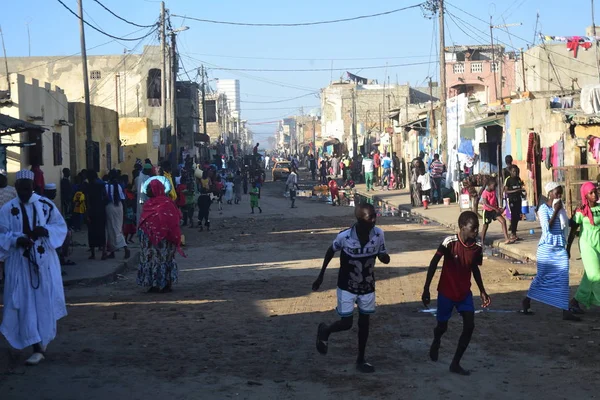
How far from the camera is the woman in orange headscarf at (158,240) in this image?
12.2m

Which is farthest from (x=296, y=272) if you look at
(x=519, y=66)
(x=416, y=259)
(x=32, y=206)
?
(x=519, y=66)

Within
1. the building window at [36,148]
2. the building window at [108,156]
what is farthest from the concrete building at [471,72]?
the building window at [36,148]

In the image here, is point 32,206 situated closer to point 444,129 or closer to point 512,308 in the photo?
point 512,308

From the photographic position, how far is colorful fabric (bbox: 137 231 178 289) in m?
12.3

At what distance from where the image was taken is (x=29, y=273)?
26.2 ft

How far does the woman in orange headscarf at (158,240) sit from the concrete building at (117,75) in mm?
43996

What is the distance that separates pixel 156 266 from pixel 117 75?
44999 millimetres

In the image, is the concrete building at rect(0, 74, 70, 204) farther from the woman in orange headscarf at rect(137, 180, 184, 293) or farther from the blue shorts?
the blue shorts

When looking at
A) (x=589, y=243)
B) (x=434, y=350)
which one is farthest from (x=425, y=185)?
(x=434, y=350)

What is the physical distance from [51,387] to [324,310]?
425 cm

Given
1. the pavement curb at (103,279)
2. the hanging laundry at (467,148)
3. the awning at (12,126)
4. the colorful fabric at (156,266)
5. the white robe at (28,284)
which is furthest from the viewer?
the hanging laundry at (467,148)

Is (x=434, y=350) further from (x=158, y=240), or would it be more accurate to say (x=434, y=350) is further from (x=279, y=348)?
(x=158, y=240)

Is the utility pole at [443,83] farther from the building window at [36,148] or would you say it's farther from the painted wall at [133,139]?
the painted wall at [133,139]

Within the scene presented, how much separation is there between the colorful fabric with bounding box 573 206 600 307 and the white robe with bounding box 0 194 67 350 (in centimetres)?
568
